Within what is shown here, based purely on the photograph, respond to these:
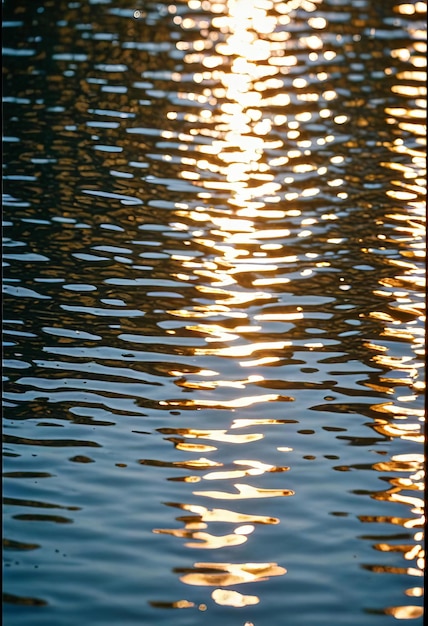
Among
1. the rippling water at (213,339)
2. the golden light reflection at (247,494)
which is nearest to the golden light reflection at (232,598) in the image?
the rippling water at (213,339)

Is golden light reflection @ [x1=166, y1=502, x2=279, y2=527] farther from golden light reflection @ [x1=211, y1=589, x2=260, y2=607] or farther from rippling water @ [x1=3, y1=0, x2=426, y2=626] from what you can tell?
golden light reflection @ [x1=211, y1=589, x2=260, y2=607]

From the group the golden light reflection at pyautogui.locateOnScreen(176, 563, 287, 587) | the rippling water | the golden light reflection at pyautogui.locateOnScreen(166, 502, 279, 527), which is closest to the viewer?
the golden light reflection at pyautogui.locateOnScreen(176, 563, 287, 587)

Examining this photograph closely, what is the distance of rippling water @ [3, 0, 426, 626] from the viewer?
8.60 metres

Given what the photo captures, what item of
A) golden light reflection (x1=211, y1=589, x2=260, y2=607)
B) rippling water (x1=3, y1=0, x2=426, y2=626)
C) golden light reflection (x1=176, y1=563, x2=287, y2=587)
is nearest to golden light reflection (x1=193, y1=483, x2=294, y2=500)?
rippling water (x1=3, y1=0, x2=426, y2=626)

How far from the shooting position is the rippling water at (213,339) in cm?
860

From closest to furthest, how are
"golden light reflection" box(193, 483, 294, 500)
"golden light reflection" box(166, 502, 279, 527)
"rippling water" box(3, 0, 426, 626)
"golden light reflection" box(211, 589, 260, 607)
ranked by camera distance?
"golden light reflection" box(211, 589, 260, 607)
"rippling water" box(3, 0, 426, 626)
"golden light reflection" box(166, 502, 279, 527)
"golden light reflection" box(193, 483, 294, 500)

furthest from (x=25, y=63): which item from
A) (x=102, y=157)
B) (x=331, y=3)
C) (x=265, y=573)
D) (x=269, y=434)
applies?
(x=265, y=573)

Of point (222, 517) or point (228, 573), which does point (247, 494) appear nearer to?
point (222, 517)

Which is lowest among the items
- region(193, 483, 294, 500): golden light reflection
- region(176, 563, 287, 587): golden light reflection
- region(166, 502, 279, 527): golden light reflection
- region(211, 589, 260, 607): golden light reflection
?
region(211, 589, 260, 607): golden light reflection

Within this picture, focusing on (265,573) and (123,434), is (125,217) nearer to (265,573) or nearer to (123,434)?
(123,434)

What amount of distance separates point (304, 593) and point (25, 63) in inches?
642

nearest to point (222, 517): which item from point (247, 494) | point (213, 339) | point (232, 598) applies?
point (247, 494)

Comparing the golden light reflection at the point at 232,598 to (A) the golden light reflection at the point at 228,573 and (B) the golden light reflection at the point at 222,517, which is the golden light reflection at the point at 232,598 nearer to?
(A) the golden light reflection at the point at 228,573

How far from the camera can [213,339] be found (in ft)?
41.2
